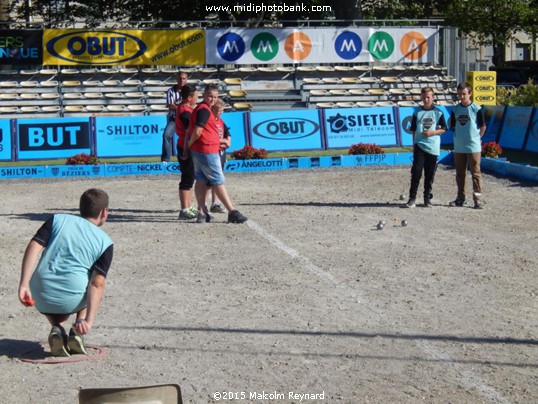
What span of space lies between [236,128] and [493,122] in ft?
24.0

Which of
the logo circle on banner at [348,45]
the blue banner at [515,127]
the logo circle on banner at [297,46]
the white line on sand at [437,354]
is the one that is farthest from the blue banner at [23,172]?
the logo circle on banner at [348,45]

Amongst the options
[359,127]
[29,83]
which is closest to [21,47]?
[29,83]

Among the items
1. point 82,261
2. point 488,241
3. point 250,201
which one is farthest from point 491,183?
point 82,261

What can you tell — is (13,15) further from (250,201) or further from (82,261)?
(82,261)

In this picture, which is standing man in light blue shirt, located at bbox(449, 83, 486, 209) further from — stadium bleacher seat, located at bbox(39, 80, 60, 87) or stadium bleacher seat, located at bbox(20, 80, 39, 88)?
stadium bleacher seat, located at bbox(20, 80, 39, 88)

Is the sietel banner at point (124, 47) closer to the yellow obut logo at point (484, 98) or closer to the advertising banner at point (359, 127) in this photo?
the yellow obut logo at point (484, 98)

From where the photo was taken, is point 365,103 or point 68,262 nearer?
point 68,262

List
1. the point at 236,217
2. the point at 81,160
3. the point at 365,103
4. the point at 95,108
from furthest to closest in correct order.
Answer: the point at 365,103, the point at 95,108, the point at 81,160, the point at 236,217

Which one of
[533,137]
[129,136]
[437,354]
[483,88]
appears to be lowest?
[437,354]

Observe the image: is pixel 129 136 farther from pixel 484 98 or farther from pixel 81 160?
pixel 484 98

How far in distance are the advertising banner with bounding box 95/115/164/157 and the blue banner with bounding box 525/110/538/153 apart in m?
8.80

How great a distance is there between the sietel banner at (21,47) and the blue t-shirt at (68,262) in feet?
81.1

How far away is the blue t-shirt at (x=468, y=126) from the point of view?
14.8 m

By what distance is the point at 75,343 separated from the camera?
7102 mm
